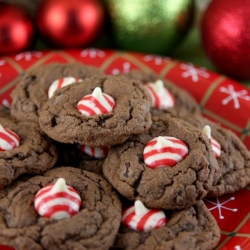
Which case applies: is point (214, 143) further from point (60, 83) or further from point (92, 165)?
point (60, 83)

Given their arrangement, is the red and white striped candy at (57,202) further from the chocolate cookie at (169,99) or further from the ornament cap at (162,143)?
the chocolate cookie at (169,99)

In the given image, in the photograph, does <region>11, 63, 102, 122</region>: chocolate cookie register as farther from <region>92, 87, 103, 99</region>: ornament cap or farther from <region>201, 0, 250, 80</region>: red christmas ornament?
<region>201, 0, 250, 80</region>: red christmas ornament

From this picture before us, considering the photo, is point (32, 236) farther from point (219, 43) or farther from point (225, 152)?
point (219, 43)

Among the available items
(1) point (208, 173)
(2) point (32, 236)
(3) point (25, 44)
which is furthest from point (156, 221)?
(3) point (25, 44)

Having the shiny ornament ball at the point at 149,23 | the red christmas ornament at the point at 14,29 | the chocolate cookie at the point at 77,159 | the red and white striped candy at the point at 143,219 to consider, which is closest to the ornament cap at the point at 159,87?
the chocolate cookie at the point at 77,159

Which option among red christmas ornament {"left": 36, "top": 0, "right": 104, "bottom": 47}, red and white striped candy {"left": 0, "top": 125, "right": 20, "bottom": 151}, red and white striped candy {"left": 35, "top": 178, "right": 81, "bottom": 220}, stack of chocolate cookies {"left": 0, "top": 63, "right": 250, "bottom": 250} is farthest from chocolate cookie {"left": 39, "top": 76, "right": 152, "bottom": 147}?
red christmas ornament {"left": 36, "top": 0, "right": 104, "bottom": 47}
